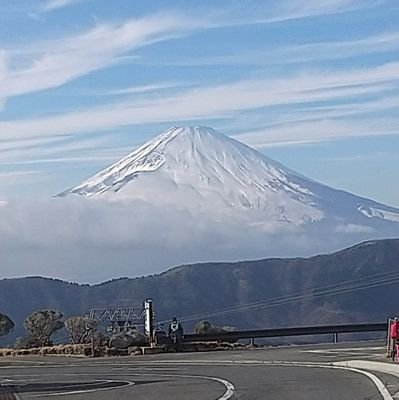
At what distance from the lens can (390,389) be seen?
21781mm

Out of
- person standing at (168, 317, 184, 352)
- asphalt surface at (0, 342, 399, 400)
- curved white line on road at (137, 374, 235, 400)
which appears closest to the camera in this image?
curved white line on road at (137, 374, 235, 400)

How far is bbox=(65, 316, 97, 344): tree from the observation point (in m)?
51.8

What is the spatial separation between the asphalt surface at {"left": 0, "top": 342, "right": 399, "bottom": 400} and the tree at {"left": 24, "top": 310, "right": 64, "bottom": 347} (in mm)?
14804

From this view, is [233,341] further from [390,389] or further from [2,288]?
[2,288]

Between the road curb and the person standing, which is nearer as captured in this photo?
the road curb

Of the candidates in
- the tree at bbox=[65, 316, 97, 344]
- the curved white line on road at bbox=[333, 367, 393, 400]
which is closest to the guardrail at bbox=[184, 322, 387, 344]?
the tree at bbox=[65, 316, 97, 344]

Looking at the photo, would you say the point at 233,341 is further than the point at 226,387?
Yes

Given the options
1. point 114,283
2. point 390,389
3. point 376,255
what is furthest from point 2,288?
point 390,389

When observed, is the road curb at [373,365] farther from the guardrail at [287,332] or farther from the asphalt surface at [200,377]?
the guardrail at [287,332]

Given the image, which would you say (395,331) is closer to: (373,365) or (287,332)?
(373,365)

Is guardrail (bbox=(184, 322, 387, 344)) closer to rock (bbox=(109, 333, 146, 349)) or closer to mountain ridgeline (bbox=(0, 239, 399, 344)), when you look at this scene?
rock (bbox=(109, 333, 146, 349))

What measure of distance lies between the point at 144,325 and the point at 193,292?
182 ft

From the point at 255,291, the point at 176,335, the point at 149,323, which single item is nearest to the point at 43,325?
the point at 149,323

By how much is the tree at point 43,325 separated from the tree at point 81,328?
2.02 feet
